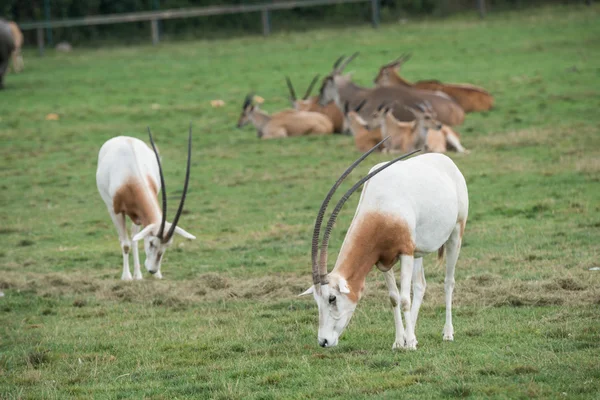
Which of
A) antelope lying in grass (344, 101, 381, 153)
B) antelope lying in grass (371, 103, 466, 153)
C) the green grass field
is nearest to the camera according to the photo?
the green grass field

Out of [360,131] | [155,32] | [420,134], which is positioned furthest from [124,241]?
[155,32]

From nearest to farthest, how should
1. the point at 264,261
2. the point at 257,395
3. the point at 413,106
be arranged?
the point at 257,395 < the point at 264,261 < the point at 413,106

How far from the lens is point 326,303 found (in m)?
6.82

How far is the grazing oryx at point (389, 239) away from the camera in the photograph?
6852 mm

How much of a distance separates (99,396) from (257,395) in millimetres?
1079

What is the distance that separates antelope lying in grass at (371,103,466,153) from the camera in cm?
1653

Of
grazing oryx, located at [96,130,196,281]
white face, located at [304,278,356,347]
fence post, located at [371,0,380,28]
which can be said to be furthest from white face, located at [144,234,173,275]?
fence post, located at [371,0,380,28]

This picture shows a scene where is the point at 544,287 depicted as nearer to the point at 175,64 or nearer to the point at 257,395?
the point at 257,395

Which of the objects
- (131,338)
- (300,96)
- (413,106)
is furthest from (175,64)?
(131,338)

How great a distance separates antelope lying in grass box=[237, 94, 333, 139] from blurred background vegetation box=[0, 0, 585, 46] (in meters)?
14.9

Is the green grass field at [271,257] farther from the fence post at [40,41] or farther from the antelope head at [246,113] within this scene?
the fence post at [40,41]

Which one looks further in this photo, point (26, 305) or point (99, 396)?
point (26, 305)

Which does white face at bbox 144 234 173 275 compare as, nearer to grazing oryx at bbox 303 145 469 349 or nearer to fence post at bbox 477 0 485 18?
grazing oryx at bbox 303 145 469 349

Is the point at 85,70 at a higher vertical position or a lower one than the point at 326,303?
lower
